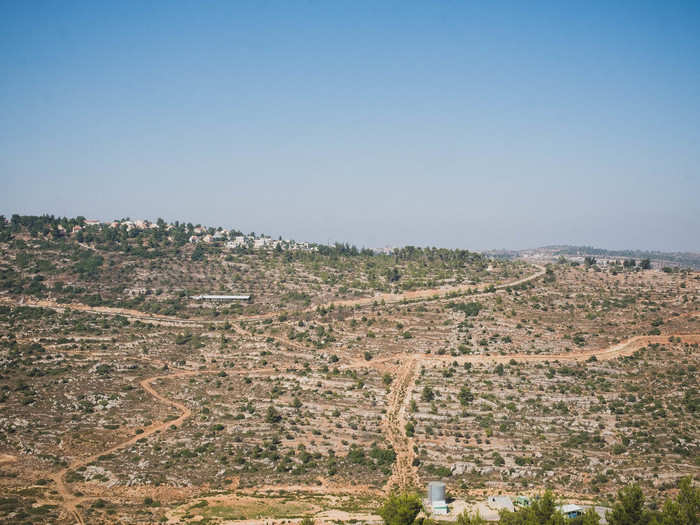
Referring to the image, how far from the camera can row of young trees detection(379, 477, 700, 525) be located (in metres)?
29.1

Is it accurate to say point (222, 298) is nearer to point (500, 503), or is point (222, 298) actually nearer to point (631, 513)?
point (500, 503)

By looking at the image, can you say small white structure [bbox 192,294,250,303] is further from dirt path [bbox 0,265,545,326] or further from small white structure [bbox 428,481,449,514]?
small white structure [bbox 428,481,449,514]

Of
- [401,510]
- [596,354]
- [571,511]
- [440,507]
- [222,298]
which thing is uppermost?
[222,298]

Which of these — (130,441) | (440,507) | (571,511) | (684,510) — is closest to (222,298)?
(130,441)

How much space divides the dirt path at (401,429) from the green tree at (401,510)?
12.5 m

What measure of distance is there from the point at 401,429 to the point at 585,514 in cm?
2344

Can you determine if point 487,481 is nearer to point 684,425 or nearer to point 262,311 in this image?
point 684,425

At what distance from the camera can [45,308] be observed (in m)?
85.6

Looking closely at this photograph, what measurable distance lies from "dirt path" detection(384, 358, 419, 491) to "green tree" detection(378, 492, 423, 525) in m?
12.5

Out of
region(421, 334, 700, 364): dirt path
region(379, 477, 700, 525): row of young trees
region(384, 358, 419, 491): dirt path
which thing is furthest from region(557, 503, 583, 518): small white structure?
region(421, 334, 700, 364): dirt path

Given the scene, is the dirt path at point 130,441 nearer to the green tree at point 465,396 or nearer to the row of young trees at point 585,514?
the row of young trees at point 585,514

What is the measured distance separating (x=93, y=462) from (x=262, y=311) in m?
45.7

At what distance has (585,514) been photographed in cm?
3039

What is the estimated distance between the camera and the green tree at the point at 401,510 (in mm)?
30853
